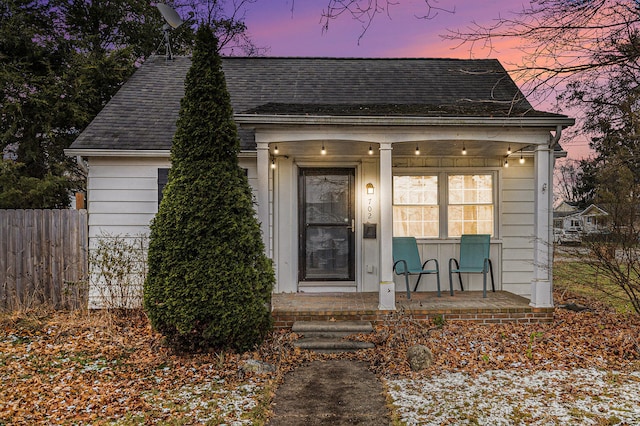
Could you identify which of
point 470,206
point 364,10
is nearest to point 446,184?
point 470,206

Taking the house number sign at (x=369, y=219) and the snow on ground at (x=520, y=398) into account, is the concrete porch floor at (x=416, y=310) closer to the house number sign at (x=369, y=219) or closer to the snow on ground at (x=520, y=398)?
the house number sign at (x=369, y=219)

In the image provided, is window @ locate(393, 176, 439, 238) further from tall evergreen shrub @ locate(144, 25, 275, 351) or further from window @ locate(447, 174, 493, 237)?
tall evergreen shrub @ locate(144, 25, 275, 351)

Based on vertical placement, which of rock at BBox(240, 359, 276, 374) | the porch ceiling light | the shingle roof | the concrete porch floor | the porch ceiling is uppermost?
the shingle roof

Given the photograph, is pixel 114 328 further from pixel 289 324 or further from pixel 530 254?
pixel 530 254

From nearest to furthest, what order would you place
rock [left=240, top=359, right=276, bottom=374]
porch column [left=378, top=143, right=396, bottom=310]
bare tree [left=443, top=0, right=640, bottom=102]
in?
bare tree [left=443, top=0, right=640, bottom=102]
rock [left=240, top=359, right=276, bottom=374]
porch column [left=378, top=143, right=396, bottom=310]

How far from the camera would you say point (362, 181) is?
284 inches

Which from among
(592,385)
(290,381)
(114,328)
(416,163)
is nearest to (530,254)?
(416,163)

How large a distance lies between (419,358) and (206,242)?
8.50 ft

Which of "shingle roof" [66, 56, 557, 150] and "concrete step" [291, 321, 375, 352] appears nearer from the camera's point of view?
"concrete step" [291, 321, 375, 352]

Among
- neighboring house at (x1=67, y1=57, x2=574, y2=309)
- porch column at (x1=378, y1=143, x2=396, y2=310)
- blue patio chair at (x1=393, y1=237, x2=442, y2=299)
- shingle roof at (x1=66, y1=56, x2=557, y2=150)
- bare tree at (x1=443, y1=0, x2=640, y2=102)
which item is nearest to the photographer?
bare tree at (x1=443, y1=0, x2=640, y2=102)

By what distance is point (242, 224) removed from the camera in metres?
4.96

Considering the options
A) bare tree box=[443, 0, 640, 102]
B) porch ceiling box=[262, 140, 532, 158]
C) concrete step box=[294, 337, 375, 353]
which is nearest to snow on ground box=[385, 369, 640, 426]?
concrete step box=[294, 337, 375, 353]

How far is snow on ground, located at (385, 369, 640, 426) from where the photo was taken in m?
3.50

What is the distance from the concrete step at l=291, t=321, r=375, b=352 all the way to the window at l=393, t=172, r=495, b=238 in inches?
93.0
